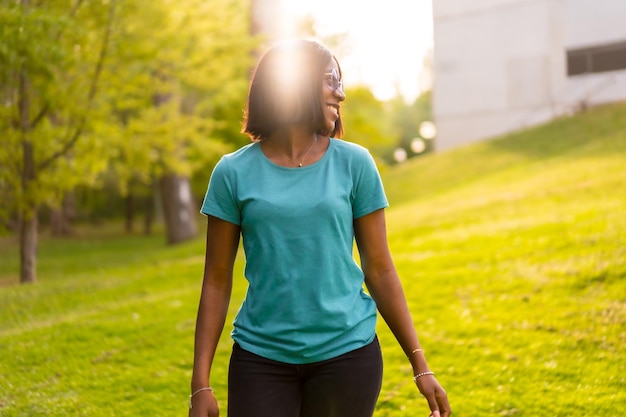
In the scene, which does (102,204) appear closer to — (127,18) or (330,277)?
(127,18)

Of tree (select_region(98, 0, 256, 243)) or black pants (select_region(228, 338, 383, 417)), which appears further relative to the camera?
tree (select_region(98, 0, 256, 243))

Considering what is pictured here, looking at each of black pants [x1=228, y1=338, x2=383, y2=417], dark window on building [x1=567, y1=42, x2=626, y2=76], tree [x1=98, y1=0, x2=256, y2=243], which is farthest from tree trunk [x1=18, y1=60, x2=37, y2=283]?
dark window on building [x1=567, y1=42, x2=626, y2=76]

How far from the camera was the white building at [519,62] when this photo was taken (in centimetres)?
3177

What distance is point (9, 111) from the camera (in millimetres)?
13664

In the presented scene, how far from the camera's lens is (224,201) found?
8.43ft

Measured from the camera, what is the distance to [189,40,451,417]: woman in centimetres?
249

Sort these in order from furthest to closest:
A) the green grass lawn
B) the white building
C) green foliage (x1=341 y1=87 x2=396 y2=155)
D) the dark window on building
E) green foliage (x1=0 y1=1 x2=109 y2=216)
→ green foliage (x1=341 y1=87 x2=396 y2=155)
the white building
the dark window on building
green foliage (x1=0 y1=1 x2=109 y2=216)
the green grass lawn

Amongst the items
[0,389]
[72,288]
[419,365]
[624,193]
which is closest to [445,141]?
[624,193]

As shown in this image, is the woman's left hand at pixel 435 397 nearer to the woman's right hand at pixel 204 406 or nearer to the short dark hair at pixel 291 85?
the woman's right hand at pixel 204 406

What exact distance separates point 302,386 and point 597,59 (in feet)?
107

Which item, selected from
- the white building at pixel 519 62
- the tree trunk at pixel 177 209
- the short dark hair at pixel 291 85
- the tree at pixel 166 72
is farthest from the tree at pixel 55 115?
the white building at pixel 519 62

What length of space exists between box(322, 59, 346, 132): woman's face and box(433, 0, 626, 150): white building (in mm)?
30613

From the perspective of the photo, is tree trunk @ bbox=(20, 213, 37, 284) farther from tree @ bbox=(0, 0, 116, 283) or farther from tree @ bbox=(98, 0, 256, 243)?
tree @ bbox=(98, 0, 256, 243)

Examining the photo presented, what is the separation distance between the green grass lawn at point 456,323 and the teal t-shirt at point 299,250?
3.78m
